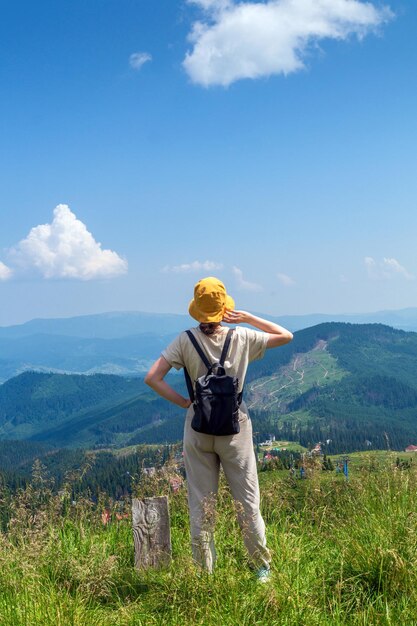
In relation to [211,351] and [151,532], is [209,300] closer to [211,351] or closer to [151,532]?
[211,351]

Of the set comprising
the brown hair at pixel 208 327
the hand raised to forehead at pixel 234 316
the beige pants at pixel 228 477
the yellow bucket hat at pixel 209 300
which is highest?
the yellow bucket hat at pixel 209 300

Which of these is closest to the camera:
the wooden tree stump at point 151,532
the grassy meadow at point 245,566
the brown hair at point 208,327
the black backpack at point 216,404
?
the grassy meadow at point 245,566

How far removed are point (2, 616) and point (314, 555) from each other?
2731 millimetres

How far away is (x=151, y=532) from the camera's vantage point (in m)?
5.48

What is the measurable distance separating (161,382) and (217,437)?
81 centimetres

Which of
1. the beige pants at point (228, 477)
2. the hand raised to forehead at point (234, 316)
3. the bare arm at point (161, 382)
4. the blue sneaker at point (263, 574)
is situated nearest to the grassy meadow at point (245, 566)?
the blue sneaker at point (263, 574)

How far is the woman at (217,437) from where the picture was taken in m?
4.95

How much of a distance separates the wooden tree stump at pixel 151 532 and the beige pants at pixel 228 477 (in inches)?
21.5

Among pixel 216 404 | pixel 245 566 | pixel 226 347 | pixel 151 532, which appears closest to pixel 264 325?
pixel 226 347

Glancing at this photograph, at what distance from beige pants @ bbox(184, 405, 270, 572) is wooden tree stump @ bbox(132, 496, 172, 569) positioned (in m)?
0.55

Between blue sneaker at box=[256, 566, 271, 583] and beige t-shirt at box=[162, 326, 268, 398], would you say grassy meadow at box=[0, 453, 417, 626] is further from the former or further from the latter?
beige t-shirt at box=[162, 326, 268, 398]

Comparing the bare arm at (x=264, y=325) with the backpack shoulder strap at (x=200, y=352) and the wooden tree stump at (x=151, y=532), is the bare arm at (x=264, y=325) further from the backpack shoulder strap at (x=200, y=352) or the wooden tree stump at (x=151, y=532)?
the wooden tree stump at (x=151, y=532)

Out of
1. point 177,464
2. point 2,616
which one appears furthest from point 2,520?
point 2,616

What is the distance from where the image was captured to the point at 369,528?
191 inches
